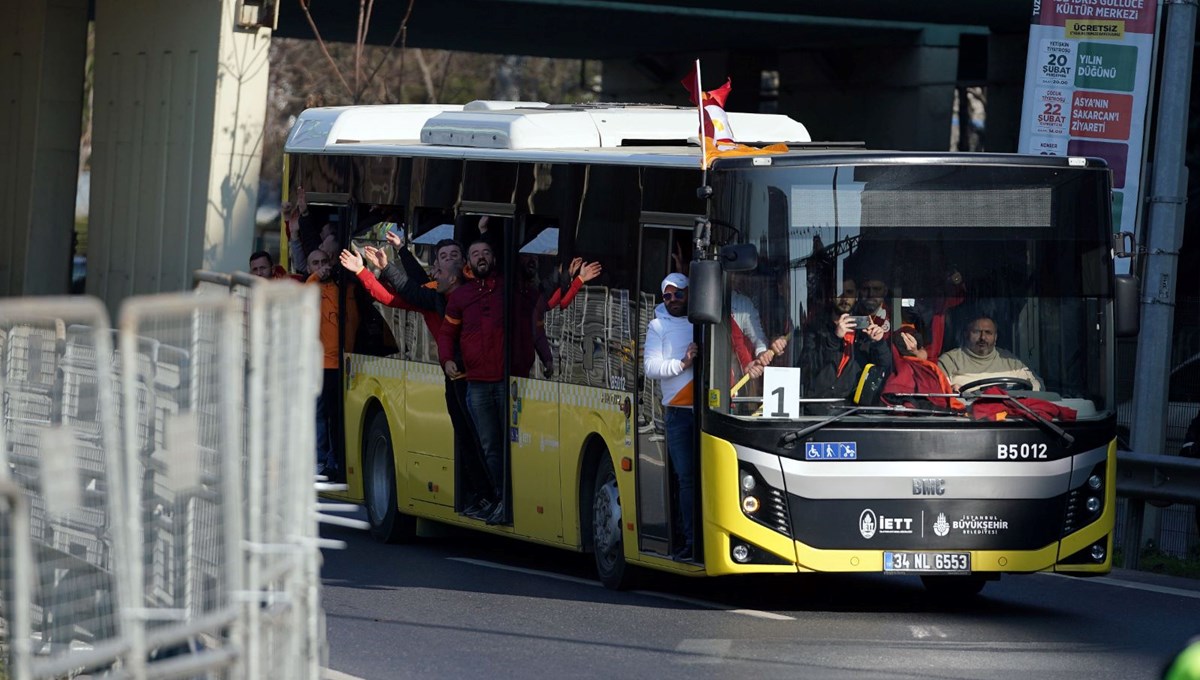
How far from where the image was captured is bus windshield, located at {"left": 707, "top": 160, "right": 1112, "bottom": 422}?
11211mm

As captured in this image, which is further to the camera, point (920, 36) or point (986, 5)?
point (920, 36)

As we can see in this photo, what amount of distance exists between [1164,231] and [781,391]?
522 centimetres

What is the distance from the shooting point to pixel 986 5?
96.2 ft

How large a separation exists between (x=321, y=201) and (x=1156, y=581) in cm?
698

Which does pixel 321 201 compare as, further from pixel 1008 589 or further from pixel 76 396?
pixel 76 396

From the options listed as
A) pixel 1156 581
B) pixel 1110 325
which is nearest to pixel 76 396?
pixel 1110 325

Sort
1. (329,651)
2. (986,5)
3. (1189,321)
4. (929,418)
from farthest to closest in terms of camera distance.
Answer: (986,5) → (1189,321) → (929,418) → (329,651)

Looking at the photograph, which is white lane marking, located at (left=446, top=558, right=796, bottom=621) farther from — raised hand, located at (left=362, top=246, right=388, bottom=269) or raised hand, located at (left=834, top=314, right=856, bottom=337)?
raised hand, located at (left=362, top=246, right=388, bottom=269)

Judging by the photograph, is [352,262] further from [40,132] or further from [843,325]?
[40,132]

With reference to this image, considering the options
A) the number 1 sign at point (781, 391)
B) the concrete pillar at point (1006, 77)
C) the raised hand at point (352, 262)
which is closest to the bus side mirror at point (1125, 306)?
the number 1 sign at point (781, 391)

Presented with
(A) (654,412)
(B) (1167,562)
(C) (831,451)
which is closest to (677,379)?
(A) (654,412)

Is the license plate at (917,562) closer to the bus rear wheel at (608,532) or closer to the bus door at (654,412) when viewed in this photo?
the bus door at (654,412)

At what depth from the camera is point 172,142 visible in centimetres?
2564

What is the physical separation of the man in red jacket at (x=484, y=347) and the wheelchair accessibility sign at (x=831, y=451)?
320 centimetres
